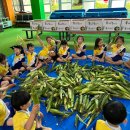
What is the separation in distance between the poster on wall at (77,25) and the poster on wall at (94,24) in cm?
15

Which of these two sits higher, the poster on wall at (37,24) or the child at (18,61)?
the poster on wall at (37,24)

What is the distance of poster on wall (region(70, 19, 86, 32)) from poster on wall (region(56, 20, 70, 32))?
159 mm

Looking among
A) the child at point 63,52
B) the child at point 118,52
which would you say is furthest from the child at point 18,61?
the child at point 118,52

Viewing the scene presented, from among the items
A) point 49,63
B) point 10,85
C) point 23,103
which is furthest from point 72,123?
point 49,63

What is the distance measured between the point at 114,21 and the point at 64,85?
144 inches

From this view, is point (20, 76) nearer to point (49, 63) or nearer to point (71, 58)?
point (49, 63)

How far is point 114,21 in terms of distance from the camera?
5.86m

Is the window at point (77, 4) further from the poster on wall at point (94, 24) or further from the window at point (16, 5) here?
the poster on wall at point (94, 24)

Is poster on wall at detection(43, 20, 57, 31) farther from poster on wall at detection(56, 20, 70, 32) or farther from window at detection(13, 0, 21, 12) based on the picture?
window at detection(13, 0, 21, 12)

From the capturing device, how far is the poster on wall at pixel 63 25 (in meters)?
6.47

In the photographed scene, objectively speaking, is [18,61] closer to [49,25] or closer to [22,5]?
[49,25]

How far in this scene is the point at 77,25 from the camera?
6348mm

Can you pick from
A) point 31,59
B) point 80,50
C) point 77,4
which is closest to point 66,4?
point 77,4

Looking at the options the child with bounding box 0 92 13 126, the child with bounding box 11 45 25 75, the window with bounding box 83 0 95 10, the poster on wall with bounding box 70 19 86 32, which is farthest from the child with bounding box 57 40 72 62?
the window with bounding box 83 0 95 10
